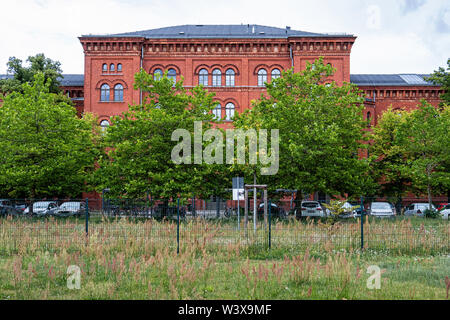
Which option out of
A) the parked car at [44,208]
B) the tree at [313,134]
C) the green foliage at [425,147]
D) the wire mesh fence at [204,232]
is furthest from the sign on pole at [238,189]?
the green foliage at [425,147]

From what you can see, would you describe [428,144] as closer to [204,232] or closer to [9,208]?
[204,232]

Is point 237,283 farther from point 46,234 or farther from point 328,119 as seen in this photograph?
point 328,119

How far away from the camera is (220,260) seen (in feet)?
34.1

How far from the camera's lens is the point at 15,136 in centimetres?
2491

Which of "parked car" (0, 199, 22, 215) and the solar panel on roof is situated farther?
the solar panel on roof

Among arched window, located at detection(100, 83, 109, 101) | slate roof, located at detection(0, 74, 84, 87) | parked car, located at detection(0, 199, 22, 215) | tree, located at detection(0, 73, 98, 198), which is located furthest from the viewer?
slate roof, located at detection(0, 74, 84, 87)

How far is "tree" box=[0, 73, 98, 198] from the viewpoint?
2438cm

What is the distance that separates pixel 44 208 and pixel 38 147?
10.9 meters

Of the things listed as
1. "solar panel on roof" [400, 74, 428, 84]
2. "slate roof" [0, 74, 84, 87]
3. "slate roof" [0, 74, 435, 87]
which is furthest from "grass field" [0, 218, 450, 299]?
"solar panel on roof" [400, 74, 428, 84]

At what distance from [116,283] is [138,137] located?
54.8ft

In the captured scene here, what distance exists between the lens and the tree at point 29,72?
39.2 m

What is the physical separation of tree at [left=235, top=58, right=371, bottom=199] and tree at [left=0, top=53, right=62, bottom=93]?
23.6 m

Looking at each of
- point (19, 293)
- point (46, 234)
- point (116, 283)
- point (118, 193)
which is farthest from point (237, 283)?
point (118, 193)

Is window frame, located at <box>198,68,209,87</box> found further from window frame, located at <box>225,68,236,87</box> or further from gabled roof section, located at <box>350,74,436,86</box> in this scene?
gabled roof section, located at <box>350,74,436,86</box>
